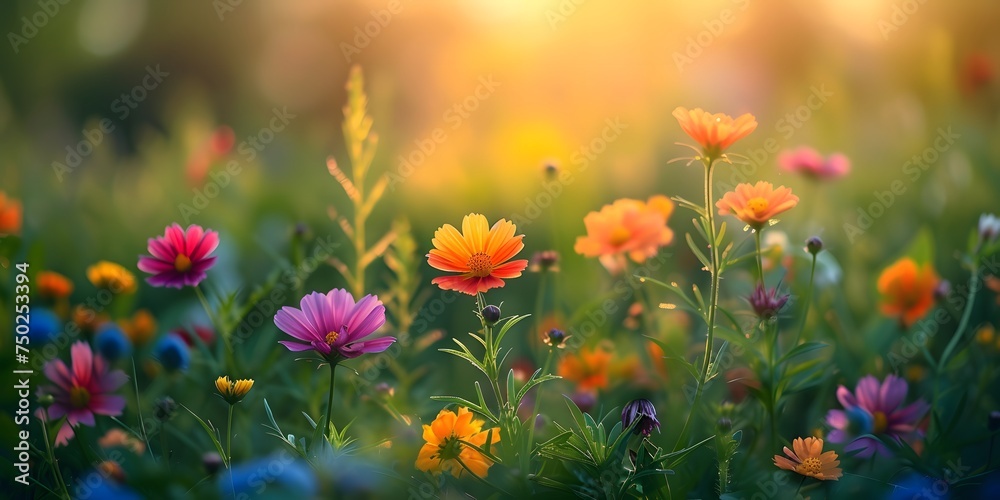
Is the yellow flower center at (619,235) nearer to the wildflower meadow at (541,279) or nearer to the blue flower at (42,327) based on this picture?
the wildflower meadow at (541,279)

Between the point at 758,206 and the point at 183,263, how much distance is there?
535 millimetres

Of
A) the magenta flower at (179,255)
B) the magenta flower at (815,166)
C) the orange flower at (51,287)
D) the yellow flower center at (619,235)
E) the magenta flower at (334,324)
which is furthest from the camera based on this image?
the magenta flower at (815,166)

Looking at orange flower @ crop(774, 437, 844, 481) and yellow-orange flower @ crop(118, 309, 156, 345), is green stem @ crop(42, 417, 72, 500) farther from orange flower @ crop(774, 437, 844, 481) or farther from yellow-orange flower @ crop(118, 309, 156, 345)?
orange flower @ crop(774, 437, 844, 481)

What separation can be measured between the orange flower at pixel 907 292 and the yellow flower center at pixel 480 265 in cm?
75

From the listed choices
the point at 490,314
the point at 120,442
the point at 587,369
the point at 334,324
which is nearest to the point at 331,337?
the point at 334,324

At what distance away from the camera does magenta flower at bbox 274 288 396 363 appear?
24.0 inches

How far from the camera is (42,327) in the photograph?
0.98 m

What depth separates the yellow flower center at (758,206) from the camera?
0.65 meters

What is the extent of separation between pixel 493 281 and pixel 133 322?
82 cm

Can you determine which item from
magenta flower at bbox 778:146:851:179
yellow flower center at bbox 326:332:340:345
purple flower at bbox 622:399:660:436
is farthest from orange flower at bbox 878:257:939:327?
yellow flower center at bbox 326:332:340:345

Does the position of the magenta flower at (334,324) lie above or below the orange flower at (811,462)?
above

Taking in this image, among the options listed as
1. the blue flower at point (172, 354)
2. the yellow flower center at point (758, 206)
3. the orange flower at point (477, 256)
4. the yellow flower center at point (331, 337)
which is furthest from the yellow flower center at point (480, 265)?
the blue flower at point (172, 354)

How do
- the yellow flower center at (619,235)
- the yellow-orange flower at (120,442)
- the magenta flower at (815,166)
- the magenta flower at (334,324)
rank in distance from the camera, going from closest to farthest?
the magenta flower at (334,324)
the yellow-orange flower at (120,442)
the yellow flower center at (619,235)
the magenta flower at (815,166)

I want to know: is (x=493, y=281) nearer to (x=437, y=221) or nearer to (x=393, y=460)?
(x=393, y=460)
